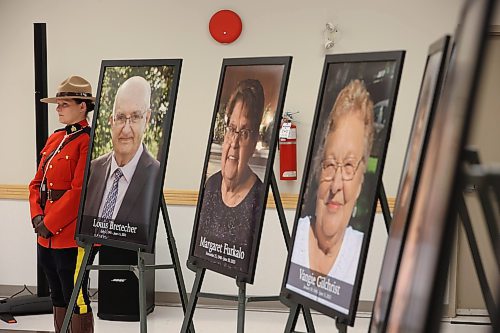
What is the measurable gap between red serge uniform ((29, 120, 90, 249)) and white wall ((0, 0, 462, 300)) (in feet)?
5.97

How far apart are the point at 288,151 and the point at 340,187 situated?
3.66 meters

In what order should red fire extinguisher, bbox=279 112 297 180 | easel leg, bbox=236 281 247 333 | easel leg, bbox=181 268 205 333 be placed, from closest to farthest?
easel leg, bbox=236 281 247 333 < easel leg, bbox=181 268 205 333 < red fire extinguisher, bbox=279 112 297 180

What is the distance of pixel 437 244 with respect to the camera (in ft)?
2.53

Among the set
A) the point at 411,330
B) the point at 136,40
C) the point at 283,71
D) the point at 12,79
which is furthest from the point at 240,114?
the point at 12,79

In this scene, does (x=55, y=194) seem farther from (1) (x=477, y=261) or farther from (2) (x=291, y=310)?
(1) (x=477, y=261)

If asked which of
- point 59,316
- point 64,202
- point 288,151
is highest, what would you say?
point 288,151

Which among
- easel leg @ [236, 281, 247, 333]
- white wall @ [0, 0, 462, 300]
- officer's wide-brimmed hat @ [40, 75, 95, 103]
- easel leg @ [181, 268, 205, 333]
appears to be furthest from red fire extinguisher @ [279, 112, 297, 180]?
easel leg @ [236, 281, 247, 333]

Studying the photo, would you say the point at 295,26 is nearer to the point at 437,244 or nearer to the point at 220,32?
the point at 220,32

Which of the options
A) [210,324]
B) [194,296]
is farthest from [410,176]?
[210,324]

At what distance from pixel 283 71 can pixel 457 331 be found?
3.25 meters

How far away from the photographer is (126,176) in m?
4.29

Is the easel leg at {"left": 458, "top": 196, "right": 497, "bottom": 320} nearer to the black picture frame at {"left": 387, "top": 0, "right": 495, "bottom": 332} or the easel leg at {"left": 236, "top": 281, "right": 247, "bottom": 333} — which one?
the easel leg at {"left": 236, "top": 281, "right": 247, "bottom": 333}

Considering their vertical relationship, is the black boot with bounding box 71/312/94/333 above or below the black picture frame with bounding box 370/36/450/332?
below

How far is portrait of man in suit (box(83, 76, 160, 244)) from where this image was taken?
415 centimetres
